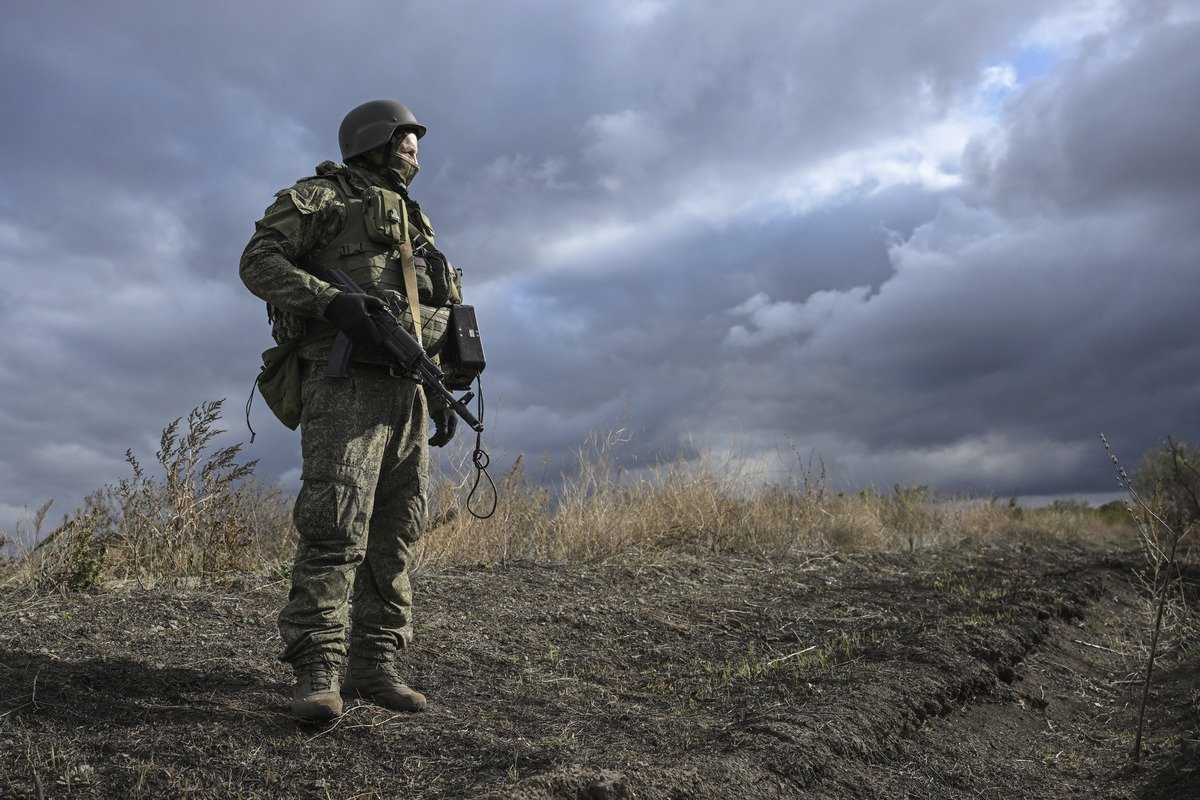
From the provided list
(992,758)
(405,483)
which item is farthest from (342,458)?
(992,758)

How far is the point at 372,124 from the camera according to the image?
12.9 ft

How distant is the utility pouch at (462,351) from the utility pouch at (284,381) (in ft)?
2.10

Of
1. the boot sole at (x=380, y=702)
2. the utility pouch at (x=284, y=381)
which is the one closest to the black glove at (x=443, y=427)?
the utility pouch at (x=284, y=381)

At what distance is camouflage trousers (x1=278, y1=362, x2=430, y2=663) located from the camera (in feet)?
11.3

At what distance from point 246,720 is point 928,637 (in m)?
3.54

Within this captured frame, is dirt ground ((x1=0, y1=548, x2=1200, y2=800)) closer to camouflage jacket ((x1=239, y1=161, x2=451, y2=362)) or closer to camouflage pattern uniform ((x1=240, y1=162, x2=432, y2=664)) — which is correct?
camouflage pattern uniform ((x1=240, y1=162, x2=432, y2=664))

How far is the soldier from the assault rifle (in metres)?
0.05

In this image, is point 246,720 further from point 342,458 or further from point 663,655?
point 663,655

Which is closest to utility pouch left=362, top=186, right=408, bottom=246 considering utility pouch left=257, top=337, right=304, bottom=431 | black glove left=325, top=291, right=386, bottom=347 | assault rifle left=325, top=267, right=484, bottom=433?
assault rifle left=325, top=267, right=484, bottom=433

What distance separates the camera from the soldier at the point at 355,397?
3.45 meters

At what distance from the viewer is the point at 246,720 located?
3.39m

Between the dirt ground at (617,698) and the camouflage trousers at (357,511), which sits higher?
the camouflage trousers at (357,511)

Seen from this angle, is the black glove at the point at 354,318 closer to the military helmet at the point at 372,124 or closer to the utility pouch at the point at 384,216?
the utility pouch at the point at 384,216

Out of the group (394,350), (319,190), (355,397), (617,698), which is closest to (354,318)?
(394,350)
